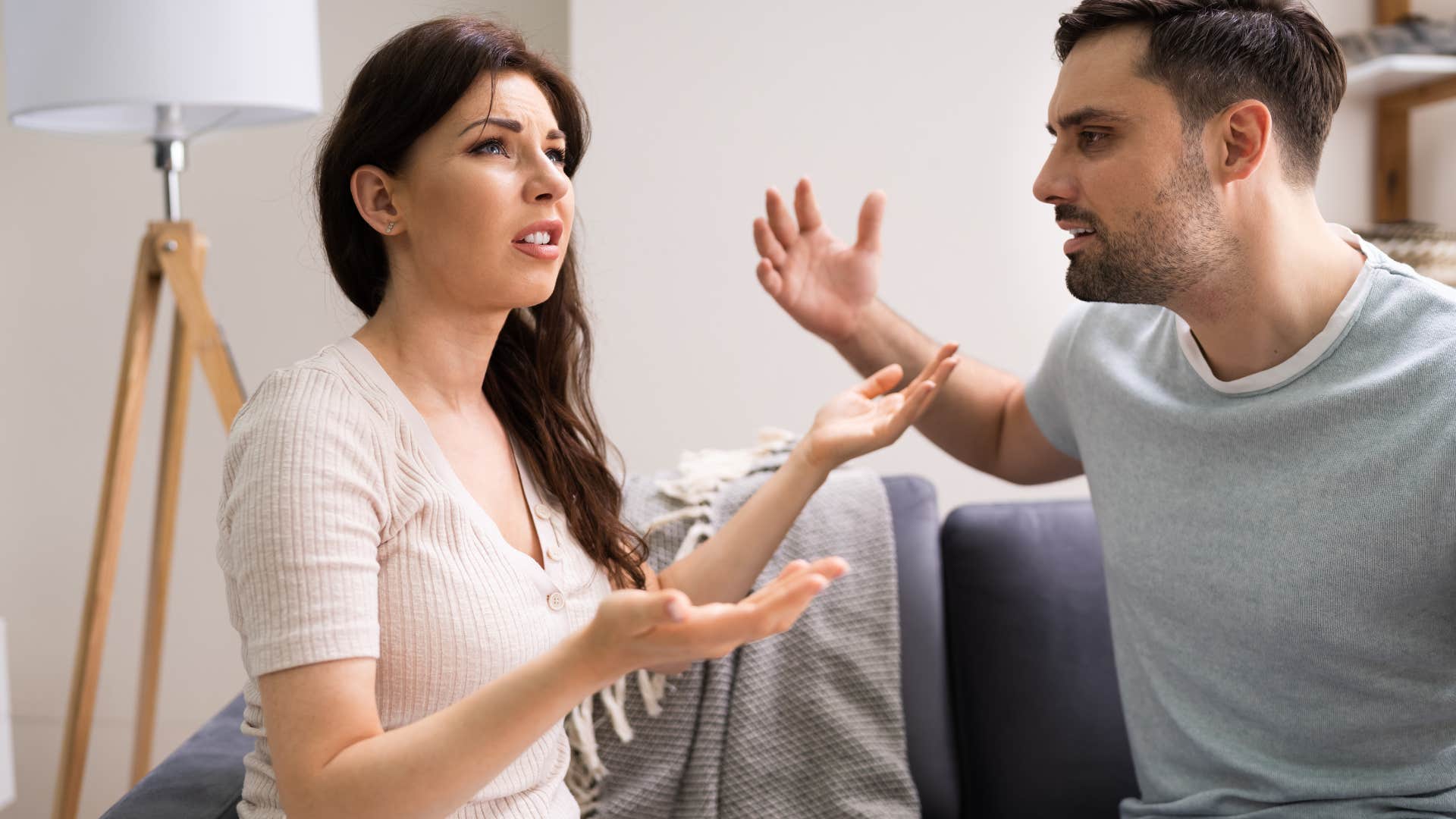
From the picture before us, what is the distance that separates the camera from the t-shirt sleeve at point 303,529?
978 mm

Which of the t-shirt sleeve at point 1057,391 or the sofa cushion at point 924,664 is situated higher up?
the t-shirt sleeve at point 1057,391

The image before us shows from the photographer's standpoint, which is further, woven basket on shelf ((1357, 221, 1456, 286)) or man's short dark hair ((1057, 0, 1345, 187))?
woven basket on shelf ((1357, 221, 1456, 286))

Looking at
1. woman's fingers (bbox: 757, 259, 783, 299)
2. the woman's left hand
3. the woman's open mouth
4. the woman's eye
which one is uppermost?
the woman's eye

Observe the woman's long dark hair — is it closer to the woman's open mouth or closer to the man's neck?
the woman's open mouth

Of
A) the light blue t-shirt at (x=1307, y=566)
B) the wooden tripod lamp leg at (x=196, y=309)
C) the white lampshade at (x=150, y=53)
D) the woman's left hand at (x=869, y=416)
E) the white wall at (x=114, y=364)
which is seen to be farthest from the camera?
the white wall at (x=114, y=364)

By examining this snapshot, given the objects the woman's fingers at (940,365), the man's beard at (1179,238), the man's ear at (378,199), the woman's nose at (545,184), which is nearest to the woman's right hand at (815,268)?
the woman's fingers at (940,365)

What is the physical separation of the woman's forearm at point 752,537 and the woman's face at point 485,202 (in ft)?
1.32

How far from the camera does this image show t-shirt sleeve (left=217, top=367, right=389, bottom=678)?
98 cm

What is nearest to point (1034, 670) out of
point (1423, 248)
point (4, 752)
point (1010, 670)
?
point (1010, 670)

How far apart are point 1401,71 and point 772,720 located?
74.4 inches

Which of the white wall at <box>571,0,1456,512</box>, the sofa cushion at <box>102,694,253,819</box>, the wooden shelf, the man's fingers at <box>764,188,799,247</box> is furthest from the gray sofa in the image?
the wooden shelf

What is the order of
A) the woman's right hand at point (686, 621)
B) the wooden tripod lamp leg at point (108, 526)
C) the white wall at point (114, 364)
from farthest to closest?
1. the white wall at point (114, 364)
2. the wooden tripod lamp leg at point (108, 526)
3. the woman's right hand at point (686, 621)

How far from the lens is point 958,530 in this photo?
188 cm

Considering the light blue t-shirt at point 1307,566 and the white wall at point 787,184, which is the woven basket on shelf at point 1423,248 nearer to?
the white wall at point 787,184
